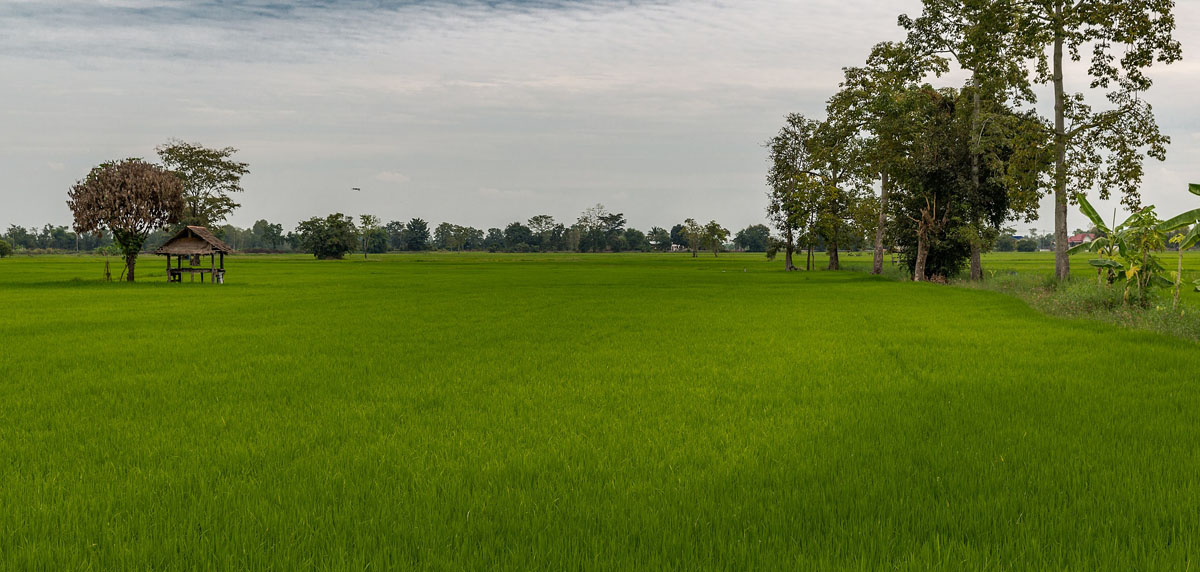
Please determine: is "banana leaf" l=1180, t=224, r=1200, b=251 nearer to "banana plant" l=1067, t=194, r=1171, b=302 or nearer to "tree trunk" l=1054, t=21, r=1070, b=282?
"banana plant" l=1067, t=194, r=1171, b=302

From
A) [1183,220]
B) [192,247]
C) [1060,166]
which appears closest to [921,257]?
[1060,166]

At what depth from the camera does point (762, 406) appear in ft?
31.9

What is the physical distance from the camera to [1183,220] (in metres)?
15.6

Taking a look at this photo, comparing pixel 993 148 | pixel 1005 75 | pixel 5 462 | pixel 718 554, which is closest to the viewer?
pixel 718 554

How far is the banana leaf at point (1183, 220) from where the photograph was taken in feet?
50.1

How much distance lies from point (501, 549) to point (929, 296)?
3273 centimetres

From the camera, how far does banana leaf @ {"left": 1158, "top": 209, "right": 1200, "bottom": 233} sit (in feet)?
50.1

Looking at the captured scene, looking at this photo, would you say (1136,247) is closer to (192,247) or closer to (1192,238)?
(1192,238)

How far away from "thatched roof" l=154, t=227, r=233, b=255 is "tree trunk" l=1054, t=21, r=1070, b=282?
5415 cm

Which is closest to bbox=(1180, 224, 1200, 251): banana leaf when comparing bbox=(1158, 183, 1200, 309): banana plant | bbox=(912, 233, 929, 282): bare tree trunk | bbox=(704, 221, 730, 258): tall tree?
bbox=(1158, 183, 1200, 309): banana plant

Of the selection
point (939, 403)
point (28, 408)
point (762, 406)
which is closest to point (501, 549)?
point (762, 406)

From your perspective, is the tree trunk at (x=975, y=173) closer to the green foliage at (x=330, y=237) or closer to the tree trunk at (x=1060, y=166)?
the tree trunk at (x=1060, y=166)

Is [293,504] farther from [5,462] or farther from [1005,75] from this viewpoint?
[1005,75]

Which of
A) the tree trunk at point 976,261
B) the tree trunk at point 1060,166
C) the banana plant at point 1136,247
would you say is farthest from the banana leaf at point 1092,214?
the tree trunk at point 976,261
